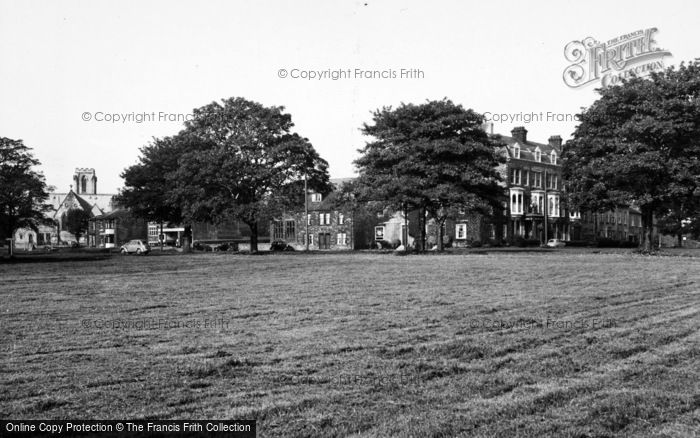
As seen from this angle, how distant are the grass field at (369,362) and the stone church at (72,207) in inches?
5418

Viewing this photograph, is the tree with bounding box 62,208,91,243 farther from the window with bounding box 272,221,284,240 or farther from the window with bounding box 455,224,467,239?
the window with bounding box 455,224,467,239

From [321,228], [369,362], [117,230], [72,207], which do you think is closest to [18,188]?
[321,228]

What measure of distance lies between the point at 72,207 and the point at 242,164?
115425mm

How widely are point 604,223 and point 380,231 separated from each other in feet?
138

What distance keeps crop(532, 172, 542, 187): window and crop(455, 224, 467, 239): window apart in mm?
16553

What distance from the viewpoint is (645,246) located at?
155 ft

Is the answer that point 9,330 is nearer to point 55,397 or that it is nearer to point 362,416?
point 55,397

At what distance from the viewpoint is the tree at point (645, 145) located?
42312 millimetres

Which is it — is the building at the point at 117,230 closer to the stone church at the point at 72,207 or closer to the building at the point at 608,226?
the stone church at the point at 72,207

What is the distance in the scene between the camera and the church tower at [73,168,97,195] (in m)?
187

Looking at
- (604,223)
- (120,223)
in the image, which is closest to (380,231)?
(604,223)

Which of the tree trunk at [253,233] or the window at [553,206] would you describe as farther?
the window at [553,206]

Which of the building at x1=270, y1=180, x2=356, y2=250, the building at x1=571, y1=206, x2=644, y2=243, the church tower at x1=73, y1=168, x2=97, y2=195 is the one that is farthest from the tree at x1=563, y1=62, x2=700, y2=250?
the church tower at x1=73, y1=168, x2=97, y2=195

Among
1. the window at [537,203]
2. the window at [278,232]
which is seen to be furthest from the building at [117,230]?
the window at [537,203]
